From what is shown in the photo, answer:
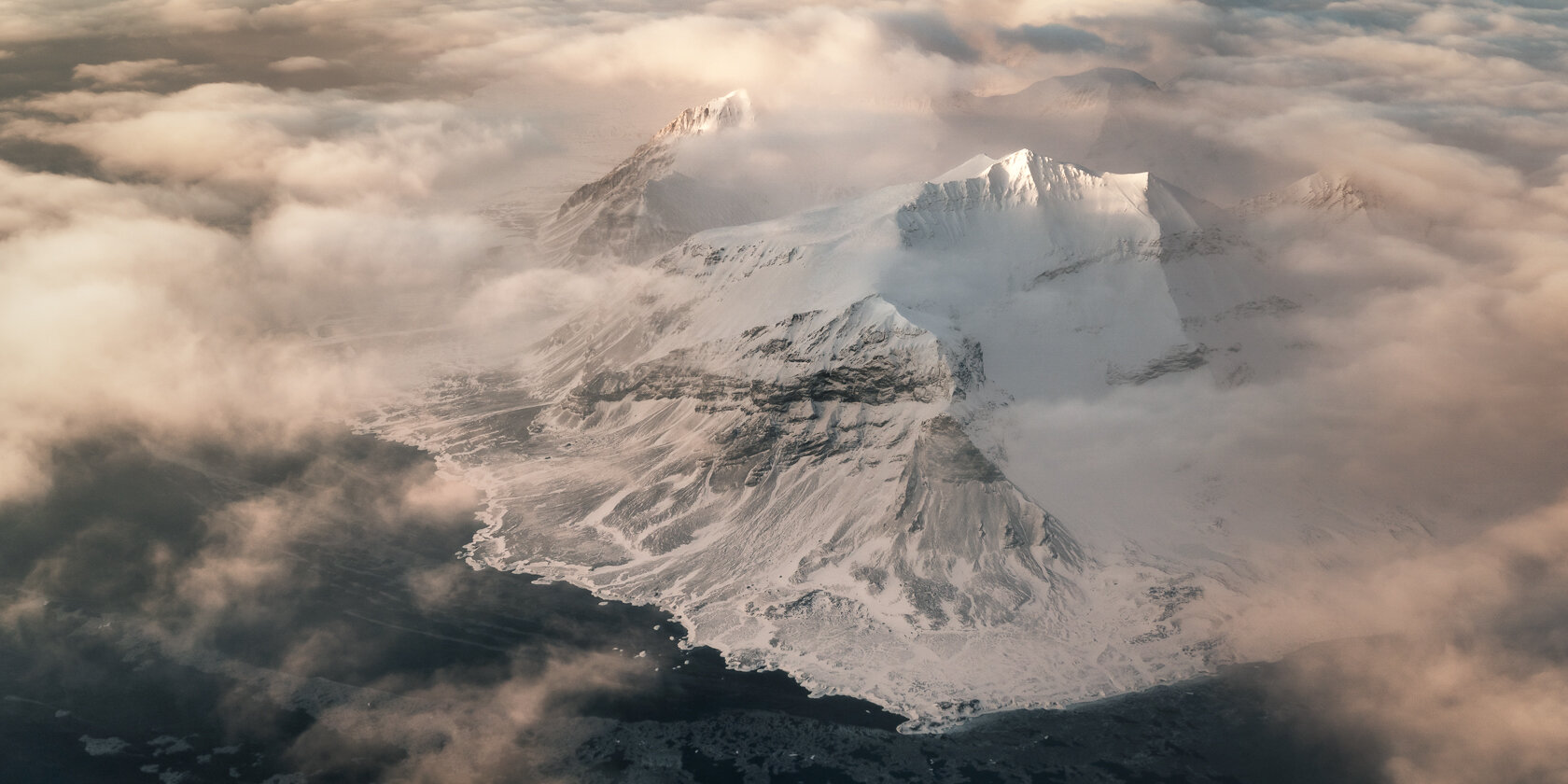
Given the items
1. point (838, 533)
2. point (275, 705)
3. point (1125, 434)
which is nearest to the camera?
point (275, 705)

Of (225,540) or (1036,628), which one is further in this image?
(225,540)

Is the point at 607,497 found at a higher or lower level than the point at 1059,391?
lower

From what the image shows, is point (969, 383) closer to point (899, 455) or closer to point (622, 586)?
point (899, 455)

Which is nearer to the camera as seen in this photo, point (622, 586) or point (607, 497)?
point (622, 586)

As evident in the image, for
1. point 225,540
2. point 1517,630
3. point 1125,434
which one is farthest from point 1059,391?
point 225,540

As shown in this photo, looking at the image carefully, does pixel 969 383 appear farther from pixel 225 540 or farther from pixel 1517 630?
pixel 225 540

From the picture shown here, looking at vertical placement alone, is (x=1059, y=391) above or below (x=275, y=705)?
above

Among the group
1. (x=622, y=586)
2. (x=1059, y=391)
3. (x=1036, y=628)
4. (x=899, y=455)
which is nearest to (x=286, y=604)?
(x=622, y=586)

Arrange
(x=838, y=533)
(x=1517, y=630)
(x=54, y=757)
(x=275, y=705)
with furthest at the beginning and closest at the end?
(x=838, y=533)
(x=1517, y=630)
(x=275, y=705)
(x=54, y=757)

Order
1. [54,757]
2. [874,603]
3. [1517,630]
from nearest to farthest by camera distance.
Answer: [54,757], [1517,630], [874,603]
